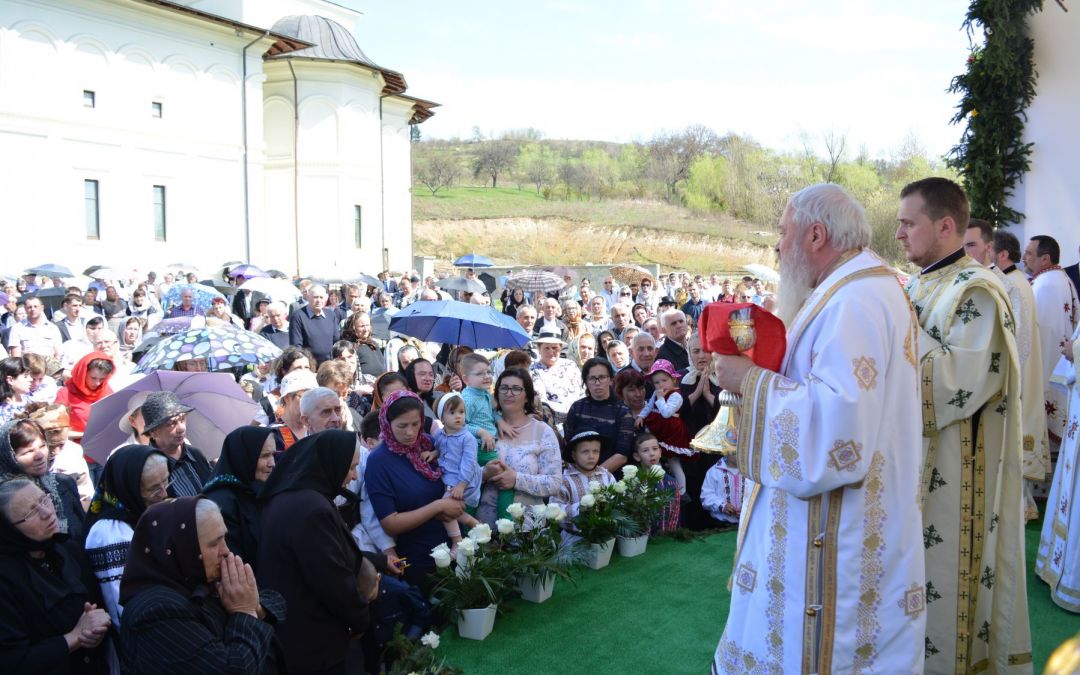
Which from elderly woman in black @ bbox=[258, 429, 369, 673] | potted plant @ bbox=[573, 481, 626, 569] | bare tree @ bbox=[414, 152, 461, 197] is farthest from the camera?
bare tree @ bbox=[414, 152, 461, 197]

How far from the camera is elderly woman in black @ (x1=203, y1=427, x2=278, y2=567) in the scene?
151 inches

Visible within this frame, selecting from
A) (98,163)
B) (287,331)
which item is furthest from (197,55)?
(287,331)

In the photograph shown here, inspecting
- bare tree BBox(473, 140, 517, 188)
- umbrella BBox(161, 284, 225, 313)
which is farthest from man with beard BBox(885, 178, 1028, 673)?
bare tree BBox(473, 140, 517, 188)

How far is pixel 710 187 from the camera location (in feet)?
243

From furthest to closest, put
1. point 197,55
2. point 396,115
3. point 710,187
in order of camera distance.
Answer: point 710,187
point 396,115
point 197,55

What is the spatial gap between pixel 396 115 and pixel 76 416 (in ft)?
115

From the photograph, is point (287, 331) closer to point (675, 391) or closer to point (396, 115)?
point (675, 391)

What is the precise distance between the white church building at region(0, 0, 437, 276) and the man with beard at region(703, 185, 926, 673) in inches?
1149

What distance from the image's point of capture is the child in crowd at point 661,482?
21.7 ft

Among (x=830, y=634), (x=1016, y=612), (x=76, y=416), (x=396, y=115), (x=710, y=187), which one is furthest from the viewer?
(x=710, y=187)

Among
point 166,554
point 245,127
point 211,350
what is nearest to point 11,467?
point 166,554

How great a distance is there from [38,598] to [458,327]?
5708 mm

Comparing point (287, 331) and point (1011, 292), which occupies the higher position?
point (1011, 292)

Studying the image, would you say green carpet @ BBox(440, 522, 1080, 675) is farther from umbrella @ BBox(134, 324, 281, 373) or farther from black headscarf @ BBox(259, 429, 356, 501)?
umbrella @ BBox(134, 324, 281, 373)
